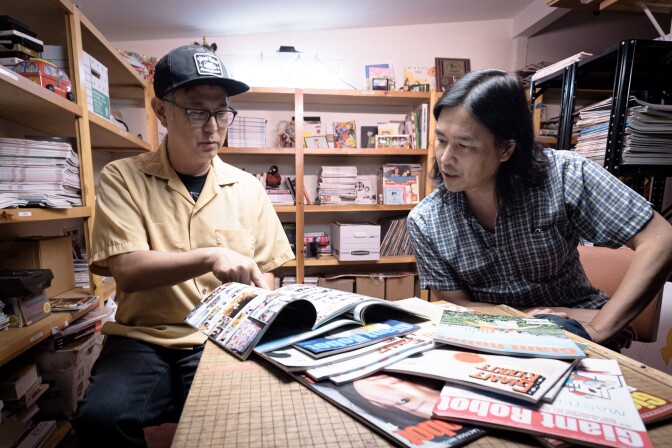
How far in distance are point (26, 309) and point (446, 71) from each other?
3157 millimetres

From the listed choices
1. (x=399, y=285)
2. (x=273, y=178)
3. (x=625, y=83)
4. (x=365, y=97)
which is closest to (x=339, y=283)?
(x=399, y=285)

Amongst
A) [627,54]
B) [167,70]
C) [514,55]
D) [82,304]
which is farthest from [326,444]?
[514,55]

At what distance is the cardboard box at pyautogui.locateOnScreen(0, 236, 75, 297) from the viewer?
56.9 inches

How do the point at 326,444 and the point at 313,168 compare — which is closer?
the point at 326,444

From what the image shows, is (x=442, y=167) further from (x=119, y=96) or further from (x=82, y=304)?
(x=119, y=96)

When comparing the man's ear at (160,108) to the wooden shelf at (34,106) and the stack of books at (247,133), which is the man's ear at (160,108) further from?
the stack of books at (247,133)

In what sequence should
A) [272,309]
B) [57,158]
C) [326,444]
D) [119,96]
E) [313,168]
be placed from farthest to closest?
[313,168]
[119,96]
[57,158]
[272,309]
[326,444]

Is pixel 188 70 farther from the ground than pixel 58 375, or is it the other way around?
pixel 188 70

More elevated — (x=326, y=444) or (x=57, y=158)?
(x=57, y=158)

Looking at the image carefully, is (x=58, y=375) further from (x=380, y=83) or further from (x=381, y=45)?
(x=381, y=45)

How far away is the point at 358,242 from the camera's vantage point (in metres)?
2.79

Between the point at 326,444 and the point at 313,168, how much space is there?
111 inches

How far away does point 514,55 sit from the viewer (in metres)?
3.14

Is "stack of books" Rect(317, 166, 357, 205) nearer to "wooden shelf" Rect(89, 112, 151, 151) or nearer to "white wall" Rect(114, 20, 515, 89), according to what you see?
"white wall" Rect(114, 20, 515, 89)
